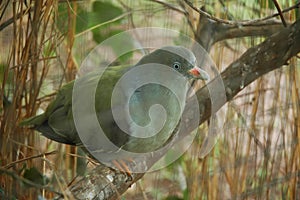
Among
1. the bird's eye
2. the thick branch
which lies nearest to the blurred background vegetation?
the thick branch

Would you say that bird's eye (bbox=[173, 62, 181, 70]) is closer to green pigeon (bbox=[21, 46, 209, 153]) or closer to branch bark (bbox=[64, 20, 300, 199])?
green pigeon (bbox=[21, 46, 209, 153])

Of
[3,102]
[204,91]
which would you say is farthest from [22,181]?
[204,91]

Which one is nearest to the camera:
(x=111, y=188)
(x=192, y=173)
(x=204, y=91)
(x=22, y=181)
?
(x=22, y=181)

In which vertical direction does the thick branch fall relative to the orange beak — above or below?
above

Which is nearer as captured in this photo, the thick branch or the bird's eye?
the bird's eye

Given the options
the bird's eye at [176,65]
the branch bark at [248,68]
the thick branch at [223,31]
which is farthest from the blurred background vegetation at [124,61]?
the bird's eye at [176,65]

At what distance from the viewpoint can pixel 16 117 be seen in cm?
139

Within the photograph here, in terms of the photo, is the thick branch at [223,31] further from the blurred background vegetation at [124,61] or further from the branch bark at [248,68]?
the branch bark at [248,68]

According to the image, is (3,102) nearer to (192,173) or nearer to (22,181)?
(22,181)

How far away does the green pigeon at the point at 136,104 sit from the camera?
1411 mm

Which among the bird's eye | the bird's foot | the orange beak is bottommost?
the bird's foot

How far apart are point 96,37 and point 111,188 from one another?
1.81 feet

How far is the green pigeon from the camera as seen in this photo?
1411mm

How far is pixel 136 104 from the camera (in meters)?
1.44
